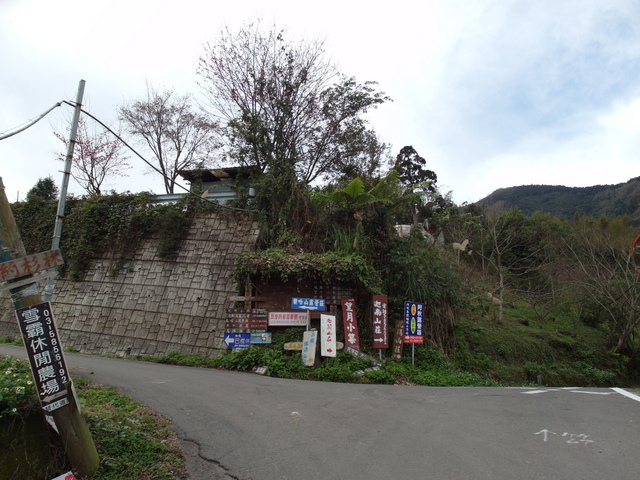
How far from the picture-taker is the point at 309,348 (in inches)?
388

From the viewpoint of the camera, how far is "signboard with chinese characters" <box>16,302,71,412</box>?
3.40m

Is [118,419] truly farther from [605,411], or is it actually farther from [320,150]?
[320,150]

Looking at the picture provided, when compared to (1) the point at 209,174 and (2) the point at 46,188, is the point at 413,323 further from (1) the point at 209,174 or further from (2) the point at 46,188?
(2) the point at 46,188

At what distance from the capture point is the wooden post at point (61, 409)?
3.46 meters

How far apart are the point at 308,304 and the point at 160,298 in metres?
5.28

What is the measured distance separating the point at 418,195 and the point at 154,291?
9326 millimetres

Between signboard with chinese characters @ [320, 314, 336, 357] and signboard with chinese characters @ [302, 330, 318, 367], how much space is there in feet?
0.72

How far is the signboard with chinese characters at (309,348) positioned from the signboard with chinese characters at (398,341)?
238 cm

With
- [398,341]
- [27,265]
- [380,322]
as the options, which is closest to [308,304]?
[380,322]

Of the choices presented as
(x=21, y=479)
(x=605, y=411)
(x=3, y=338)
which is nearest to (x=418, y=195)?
(x=605, y=411)

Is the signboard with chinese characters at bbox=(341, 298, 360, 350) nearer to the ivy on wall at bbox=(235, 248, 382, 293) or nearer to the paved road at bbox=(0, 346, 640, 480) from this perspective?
the ivy on wall at bbox=(235, 248, 382, 293)

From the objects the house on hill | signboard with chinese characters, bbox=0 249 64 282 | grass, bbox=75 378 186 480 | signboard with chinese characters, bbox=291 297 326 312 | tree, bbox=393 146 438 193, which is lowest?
grass, bbox=75 378 186 480

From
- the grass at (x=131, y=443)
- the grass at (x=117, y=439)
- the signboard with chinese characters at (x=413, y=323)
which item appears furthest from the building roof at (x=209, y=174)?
the grass at (x=117, y=439)

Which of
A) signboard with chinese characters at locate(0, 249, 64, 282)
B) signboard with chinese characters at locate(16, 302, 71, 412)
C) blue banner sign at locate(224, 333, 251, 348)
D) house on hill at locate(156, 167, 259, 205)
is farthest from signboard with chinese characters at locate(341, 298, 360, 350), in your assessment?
signboard with chinese characters at locate(0, 249, 64, 282)
